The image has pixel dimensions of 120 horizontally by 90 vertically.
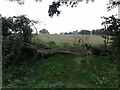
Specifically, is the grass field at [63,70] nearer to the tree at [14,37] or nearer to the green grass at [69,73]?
the green grass at [69,73]

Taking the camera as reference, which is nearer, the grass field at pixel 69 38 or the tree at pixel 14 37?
the tree at pixel 14 37

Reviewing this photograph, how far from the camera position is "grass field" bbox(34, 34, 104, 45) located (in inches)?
567

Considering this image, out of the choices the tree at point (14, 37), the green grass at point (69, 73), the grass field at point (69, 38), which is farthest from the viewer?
the grass field at point (69, 38)

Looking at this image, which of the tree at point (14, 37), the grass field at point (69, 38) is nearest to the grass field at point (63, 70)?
the grass field at point (69, 38)

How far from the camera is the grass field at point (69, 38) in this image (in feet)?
47.2

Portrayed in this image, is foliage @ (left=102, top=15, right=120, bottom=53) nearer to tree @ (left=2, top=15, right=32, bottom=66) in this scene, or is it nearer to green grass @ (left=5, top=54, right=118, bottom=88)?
green grass @ (left=5, top=54, right=118, bottom=88)

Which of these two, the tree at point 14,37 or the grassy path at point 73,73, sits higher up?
the tree at point 14,37

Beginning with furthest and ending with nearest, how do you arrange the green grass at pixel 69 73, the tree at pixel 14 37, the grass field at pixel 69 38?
1. the grass field at pixel 69 38
2. the tree at pixel 14 37
3. the green grass at pixel 69 73

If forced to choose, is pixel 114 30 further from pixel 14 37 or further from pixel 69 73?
pixel 14 37

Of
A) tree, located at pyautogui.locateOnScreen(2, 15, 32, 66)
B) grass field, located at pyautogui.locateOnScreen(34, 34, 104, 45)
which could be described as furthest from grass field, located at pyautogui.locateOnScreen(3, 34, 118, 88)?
tree, located at pyautogui.locateOnScreen(2, 15, 32, 66)

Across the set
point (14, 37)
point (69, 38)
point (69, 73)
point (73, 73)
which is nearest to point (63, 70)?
point (69, 73)

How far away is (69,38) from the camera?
15281 millimetres

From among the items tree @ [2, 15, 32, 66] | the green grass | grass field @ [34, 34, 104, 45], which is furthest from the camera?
grass field @ [34, 34, 104, 45]

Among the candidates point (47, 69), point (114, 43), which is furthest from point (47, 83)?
point (114, 43)
